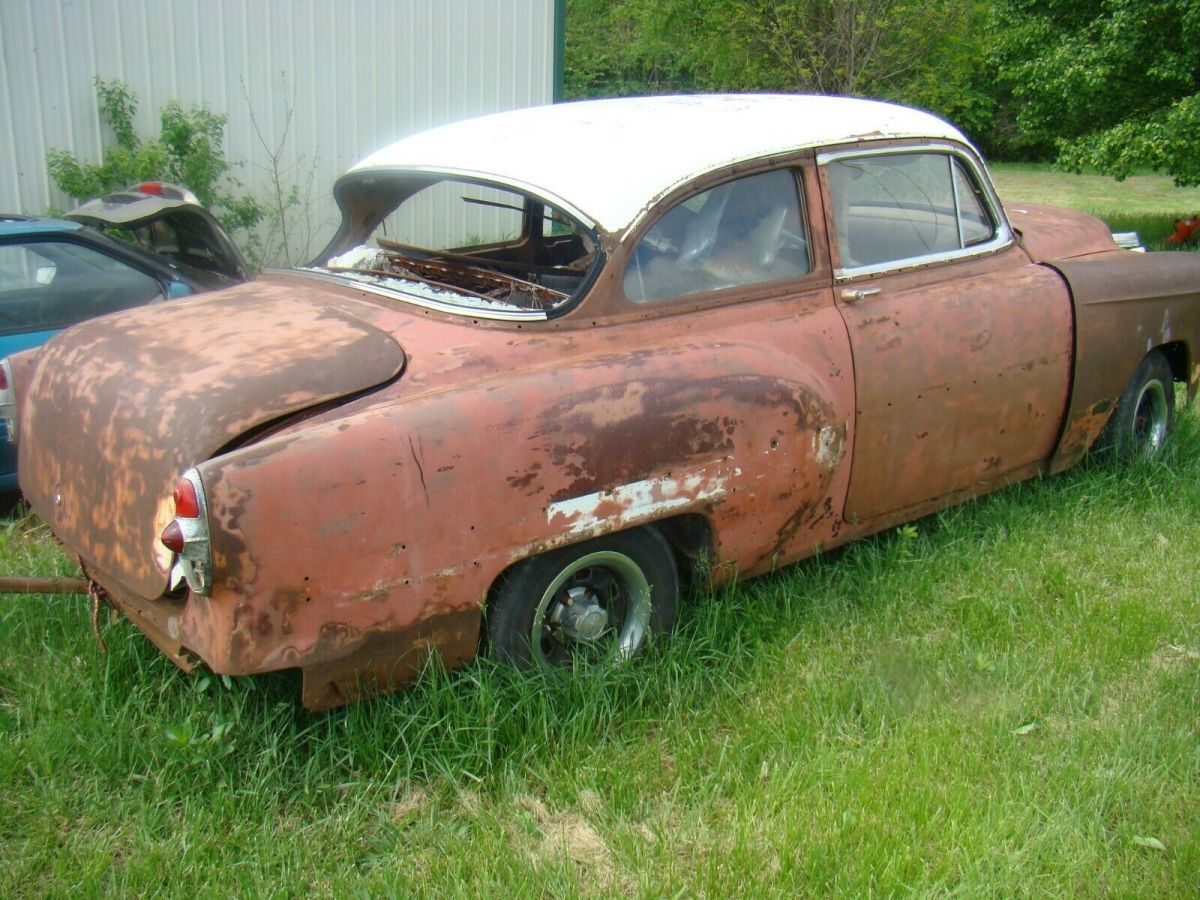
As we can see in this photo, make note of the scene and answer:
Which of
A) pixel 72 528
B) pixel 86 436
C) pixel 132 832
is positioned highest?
pixel 86 436

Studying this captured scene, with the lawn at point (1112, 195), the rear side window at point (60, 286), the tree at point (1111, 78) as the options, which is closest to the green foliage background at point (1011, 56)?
the tree at point (1111, 78)

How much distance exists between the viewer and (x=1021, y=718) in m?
3.39

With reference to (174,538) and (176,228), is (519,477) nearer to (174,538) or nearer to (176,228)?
(174,538)

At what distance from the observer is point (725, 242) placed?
151 inches

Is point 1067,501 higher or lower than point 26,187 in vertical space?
lower

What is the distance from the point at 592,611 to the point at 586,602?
0.13 ft

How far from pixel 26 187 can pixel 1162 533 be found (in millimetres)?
7194

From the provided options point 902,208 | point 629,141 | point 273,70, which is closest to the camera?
point 629,141

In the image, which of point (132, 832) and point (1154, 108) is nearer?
point (132, 832)

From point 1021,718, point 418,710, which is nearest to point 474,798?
point 418,710

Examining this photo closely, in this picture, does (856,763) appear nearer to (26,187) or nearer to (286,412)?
(286,412)

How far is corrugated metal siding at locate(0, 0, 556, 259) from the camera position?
25.4 ft

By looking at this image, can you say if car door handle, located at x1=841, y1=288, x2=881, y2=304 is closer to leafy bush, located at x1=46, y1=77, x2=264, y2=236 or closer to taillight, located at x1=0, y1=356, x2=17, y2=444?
taillight, located at x1=0, y1=356, x2=17, y2=444

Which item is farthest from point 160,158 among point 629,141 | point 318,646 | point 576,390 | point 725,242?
point 318,646
